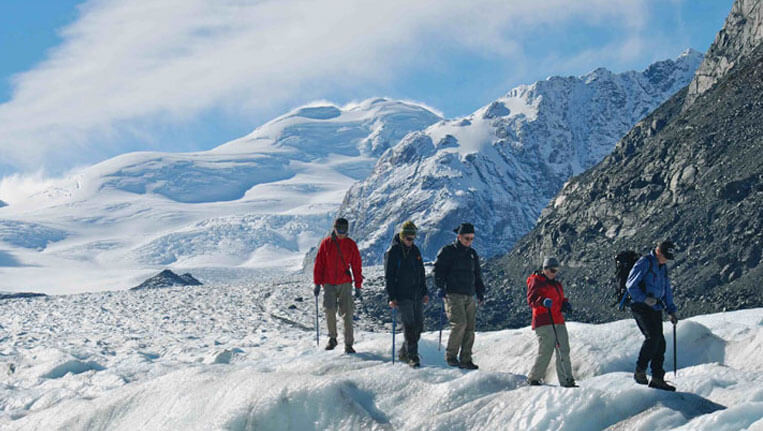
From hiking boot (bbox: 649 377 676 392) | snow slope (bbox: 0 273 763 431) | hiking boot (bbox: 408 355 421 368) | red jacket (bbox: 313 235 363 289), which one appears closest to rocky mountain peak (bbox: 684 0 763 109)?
snow slope (bbox: 0 273 763 431)

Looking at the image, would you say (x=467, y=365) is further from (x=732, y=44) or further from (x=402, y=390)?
(x=732, y=44)

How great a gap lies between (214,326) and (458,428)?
4397cm

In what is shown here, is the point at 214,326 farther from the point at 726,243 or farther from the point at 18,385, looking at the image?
the point at 726,243

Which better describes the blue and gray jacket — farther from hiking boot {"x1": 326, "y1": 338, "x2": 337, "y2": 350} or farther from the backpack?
hiking boot {"x1": 326, "y1": 338, "x2": 337, "y2": 350}

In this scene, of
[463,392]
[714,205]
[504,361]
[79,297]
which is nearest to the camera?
[463,392]

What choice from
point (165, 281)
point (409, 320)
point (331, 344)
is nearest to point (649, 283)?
point (409, 320)

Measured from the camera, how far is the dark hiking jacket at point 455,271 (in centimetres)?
1159

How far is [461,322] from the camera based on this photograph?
459 inches

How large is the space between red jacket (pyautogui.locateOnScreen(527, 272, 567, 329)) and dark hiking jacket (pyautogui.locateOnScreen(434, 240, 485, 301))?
1229 mm

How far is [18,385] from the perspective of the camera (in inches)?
642

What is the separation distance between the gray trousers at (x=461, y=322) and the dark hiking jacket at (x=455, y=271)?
125 millimetres

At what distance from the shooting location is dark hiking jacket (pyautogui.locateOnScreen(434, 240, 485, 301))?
1159cm

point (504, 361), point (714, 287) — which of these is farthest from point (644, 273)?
point (714, 287)

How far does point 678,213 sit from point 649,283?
243ft
